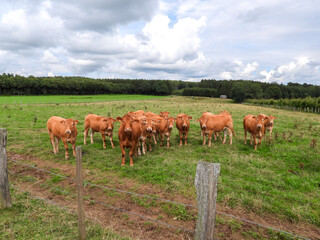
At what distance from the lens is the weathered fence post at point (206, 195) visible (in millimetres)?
2680

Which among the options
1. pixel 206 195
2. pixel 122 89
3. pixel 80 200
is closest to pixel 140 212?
pixel 80 200

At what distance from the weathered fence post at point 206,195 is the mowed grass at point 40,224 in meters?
2.13

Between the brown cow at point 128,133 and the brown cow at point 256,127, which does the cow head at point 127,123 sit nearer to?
the brown cow at point 128,133

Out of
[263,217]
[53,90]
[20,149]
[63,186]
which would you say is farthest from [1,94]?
[263,217]

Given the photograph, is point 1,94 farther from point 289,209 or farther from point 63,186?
point 289,209

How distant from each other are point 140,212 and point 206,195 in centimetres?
293

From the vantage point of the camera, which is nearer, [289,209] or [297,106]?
[289,209]

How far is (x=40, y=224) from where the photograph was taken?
433 centimetres

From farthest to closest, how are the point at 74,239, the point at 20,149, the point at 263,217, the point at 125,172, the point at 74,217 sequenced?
the point at 20,149, the point at 125,172, the point at 263,217, the point at 74,217, the point at 74,239

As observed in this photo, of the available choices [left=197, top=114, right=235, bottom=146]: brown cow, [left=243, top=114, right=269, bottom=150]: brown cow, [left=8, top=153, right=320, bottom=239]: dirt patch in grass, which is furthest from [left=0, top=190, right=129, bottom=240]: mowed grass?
[left=243, top=114, right=269, bottom=150]: brown cow

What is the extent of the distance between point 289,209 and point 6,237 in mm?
6809

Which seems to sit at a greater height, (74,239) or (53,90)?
(53,90)

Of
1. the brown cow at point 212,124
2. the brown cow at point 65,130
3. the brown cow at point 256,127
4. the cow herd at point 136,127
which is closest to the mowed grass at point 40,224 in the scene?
the cow herd at point 136,127

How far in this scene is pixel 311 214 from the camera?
16.4ft
